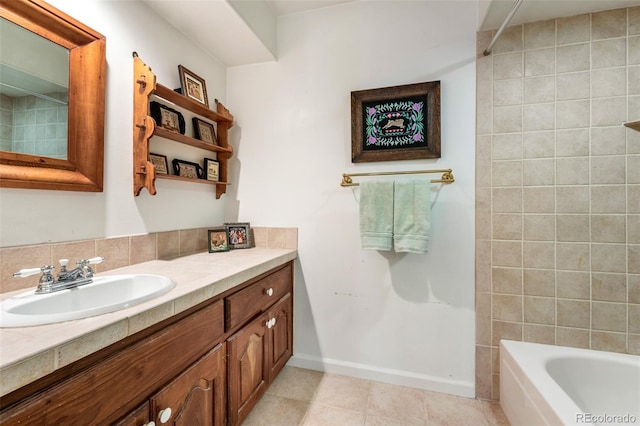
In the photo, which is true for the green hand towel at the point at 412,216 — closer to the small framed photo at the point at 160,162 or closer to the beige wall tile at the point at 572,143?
the beige wall tile at the point at 572,143

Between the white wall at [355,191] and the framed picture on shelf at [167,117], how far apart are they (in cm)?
A: 46

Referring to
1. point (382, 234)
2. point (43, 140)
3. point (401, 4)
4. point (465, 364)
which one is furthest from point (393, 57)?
point (465, 364)

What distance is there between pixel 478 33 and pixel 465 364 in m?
1.88

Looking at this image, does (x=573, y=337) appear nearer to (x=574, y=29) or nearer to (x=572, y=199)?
(x=572, y=199)

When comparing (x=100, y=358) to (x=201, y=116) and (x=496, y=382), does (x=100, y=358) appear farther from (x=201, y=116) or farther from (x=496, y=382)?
(x=496, y=382)

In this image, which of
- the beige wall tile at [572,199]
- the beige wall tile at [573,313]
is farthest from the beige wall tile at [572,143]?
the beige wall tile at [573,313]

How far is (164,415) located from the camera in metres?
0.80

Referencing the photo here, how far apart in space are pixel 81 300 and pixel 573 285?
2.21 m

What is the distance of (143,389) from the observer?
0.74m

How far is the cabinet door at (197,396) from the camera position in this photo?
2.65 ft

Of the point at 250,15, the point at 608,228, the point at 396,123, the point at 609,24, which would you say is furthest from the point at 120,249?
the point at 609,24

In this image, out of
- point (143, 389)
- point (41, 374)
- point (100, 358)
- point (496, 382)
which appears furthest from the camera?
point (496, 382)

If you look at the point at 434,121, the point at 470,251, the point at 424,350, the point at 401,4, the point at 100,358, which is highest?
the point at 401,4

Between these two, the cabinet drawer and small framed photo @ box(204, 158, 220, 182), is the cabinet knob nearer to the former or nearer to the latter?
the cabinet drawer
